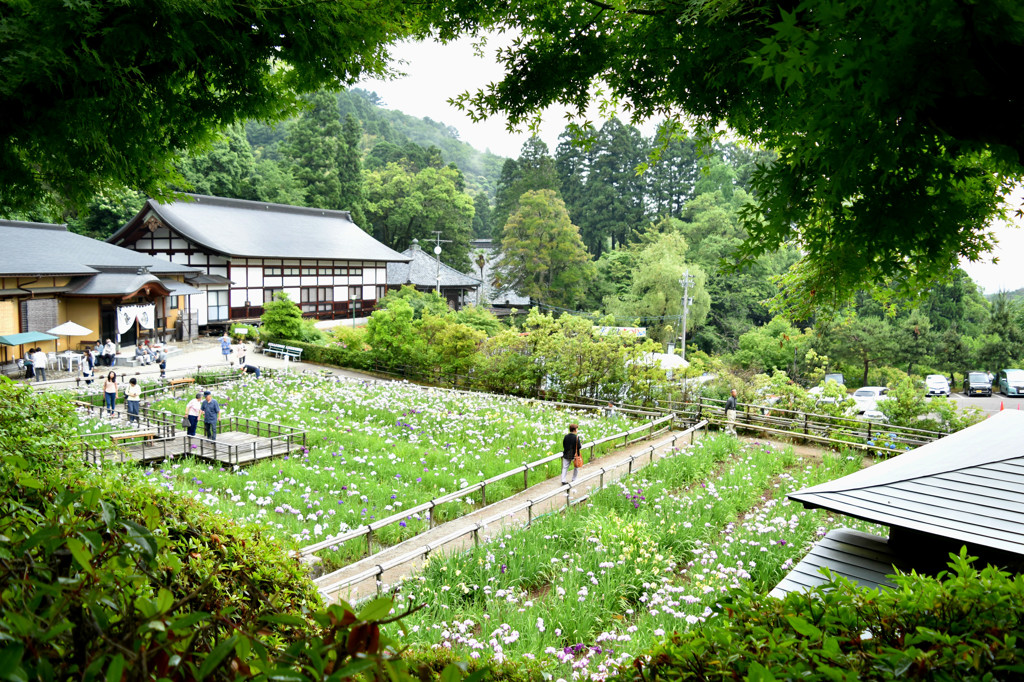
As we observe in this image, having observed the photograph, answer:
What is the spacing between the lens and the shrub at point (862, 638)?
1876mm

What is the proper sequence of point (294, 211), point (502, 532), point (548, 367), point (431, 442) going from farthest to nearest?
point (294, 211) < point (548, 367) < point (431, 442) < point (502, 532)

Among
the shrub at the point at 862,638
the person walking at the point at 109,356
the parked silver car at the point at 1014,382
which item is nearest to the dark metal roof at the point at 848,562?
the shrub at the point at 862,638

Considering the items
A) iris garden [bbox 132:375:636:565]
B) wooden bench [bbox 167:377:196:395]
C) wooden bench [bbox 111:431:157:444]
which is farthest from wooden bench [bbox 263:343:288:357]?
wooden bench [bbox 111:431:157:444]

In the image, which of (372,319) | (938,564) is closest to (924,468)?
(938,564)

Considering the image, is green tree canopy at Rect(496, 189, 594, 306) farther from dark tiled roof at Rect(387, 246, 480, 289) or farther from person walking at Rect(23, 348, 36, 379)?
person walking at Rect(23, 348, 36, 379)

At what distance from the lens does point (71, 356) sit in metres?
19.8

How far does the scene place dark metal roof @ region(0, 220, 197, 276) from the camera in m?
20.3

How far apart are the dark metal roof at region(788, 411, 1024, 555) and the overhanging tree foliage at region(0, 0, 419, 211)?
490cm

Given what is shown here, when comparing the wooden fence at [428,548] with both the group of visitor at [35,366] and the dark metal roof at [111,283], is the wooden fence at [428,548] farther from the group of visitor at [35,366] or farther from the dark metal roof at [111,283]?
the dark metal roof at [111,283]

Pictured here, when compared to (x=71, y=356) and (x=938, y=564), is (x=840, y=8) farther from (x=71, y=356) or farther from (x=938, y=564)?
(x=71, y=356)

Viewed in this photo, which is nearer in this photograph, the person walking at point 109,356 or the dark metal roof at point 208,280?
the person walking at point 109,356

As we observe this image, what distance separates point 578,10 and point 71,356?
72.0 feet

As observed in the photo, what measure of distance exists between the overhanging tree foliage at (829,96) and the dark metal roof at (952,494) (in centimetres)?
175

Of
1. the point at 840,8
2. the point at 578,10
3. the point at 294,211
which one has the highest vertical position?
the point at 294,211
